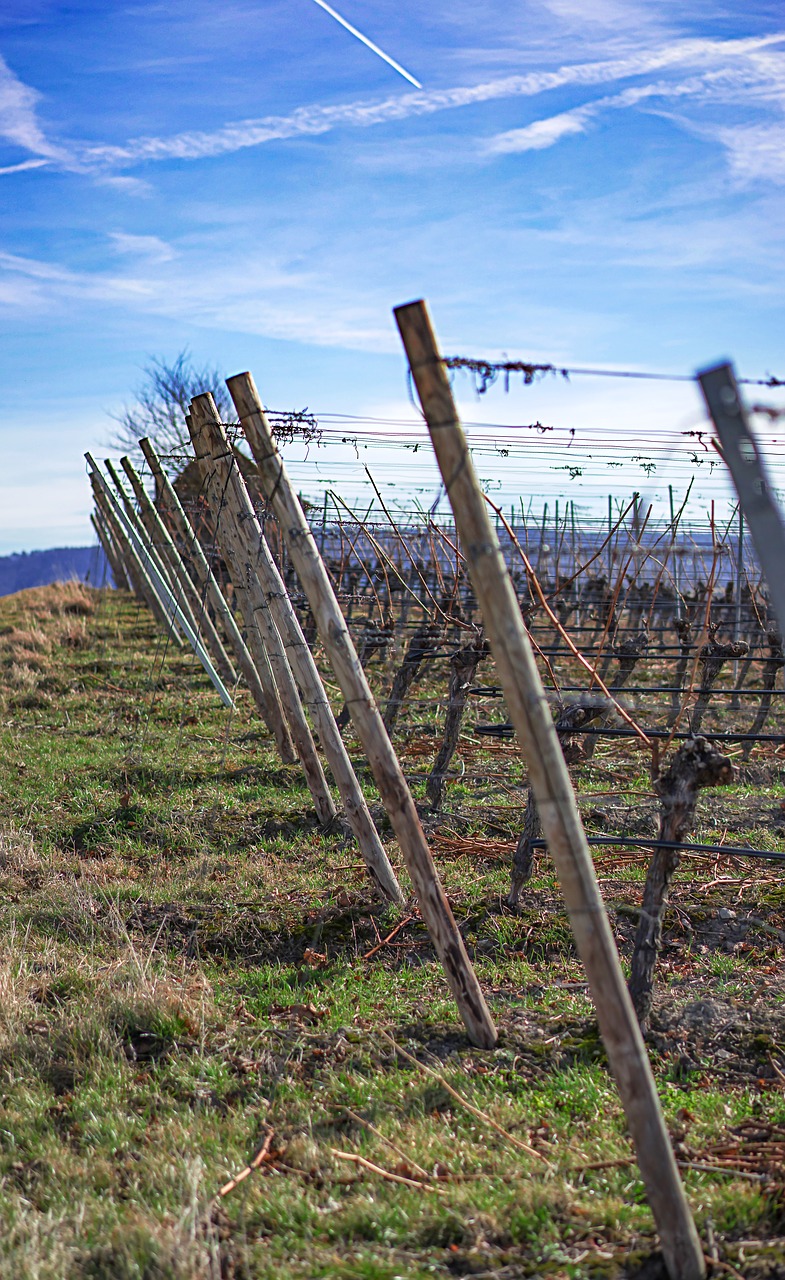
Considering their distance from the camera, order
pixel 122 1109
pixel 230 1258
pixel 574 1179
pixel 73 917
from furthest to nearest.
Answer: pixel 73 917, pixel 122 1109, pixel 574 1179, pixel 230 1258

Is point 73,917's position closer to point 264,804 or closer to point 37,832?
point 37,832

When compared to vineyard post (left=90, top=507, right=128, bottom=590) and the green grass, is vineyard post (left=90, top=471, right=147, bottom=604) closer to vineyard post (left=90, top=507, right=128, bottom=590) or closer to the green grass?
vineyard post (left=90, top=507, right=128, bottom=590)

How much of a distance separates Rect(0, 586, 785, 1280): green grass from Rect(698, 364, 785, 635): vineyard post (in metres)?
1.57

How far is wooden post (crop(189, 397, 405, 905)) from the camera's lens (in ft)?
15.6

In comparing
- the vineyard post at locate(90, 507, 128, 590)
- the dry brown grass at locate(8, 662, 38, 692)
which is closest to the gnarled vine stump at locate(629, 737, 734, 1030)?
the dry brown grass at locate(8, 662, 38, 692)

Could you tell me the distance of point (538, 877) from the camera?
5.30 m

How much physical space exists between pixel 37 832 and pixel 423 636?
127 inches

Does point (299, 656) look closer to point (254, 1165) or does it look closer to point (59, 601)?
point (254, 1165)

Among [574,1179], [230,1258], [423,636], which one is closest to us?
[230,1258]

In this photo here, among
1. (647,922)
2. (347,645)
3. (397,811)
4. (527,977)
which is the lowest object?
(527,977)

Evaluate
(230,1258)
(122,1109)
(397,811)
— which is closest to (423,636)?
(397,811)

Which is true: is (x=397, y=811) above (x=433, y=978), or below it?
above

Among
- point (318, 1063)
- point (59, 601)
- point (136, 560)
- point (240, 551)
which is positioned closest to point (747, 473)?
point (318, 1063)

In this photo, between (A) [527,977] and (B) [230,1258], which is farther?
(A) [527,977]
